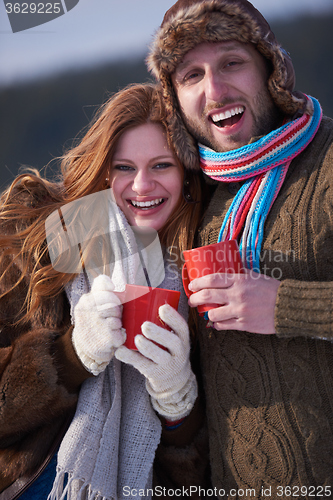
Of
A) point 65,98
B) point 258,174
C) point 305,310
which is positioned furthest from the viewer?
point 65,98

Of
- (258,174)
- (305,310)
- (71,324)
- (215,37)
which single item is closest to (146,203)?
(258,174)

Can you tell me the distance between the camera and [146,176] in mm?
1749

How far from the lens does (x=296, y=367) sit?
4.64ft

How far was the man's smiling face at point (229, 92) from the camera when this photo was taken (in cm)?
168

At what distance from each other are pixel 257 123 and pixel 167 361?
107 centimetres

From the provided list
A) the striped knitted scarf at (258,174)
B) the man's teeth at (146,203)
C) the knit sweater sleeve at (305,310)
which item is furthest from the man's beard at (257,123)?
the knit sweater sleeve at (305,310)

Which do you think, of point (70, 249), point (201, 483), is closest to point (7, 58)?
point (70, 249)

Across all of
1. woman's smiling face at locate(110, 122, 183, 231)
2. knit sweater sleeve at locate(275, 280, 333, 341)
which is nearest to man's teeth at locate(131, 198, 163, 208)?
woman's smiling face at locate(110, 122, 183, 231)

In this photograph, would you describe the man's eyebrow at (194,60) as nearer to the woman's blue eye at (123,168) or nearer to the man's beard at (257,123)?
the man's beard at (257,123)

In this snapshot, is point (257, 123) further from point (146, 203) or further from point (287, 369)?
point (287, 369)

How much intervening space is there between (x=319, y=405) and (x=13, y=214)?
1512 mm

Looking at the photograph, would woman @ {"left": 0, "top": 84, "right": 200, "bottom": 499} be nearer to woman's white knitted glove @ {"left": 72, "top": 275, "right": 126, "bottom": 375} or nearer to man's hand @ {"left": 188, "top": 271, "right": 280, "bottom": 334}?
woman's white knitted glove @ {"left": 72, "top": 275, "right": 126, "bottom": 375}

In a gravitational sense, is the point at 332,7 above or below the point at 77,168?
above

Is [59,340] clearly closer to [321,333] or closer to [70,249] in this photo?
[70,249]
